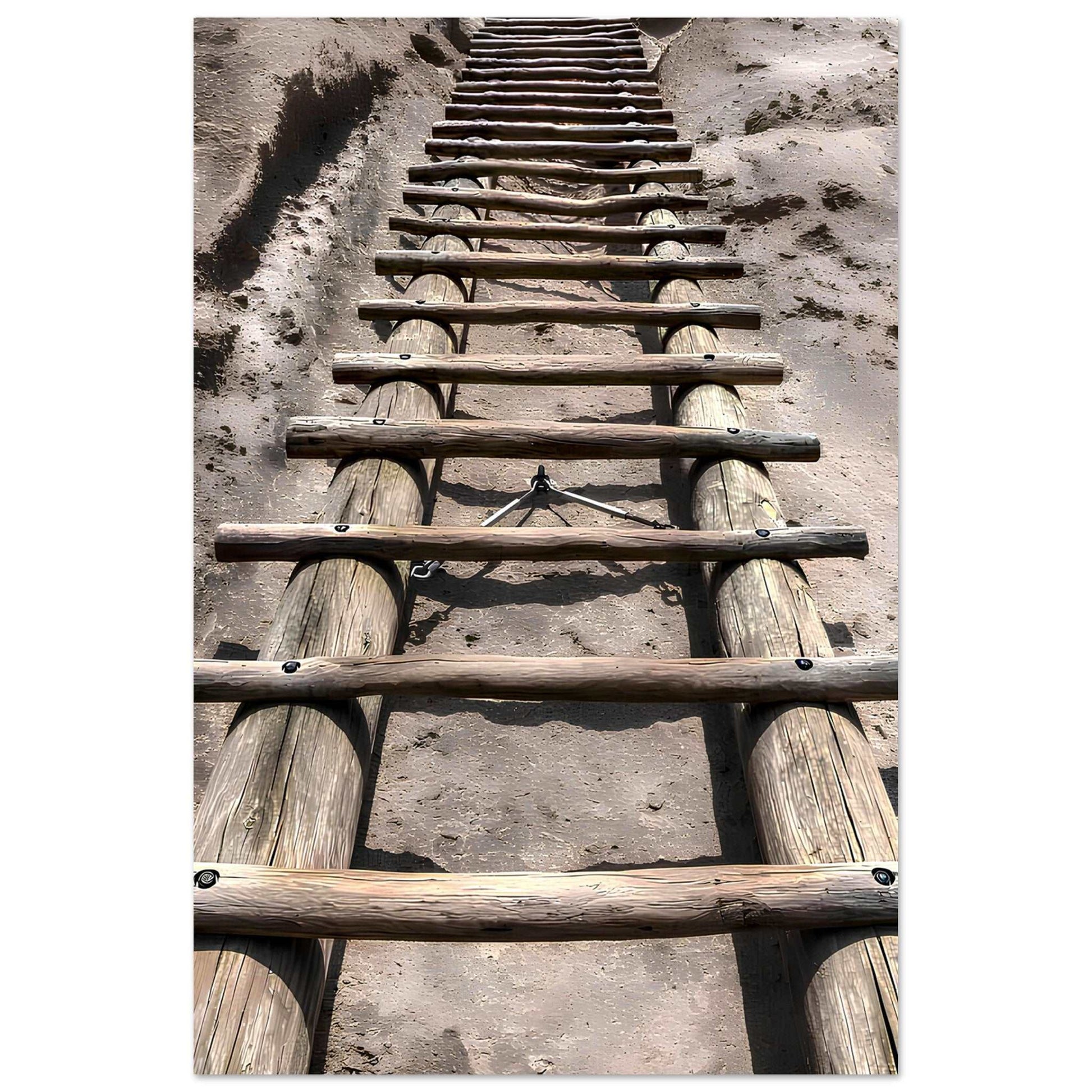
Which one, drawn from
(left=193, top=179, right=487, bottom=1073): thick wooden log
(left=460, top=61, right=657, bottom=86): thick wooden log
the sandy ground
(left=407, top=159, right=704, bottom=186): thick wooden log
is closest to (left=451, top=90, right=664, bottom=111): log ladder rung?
(left=460, top=61, right=657, bottom=86): thick wooden log

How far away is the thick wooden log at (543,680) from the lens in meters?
1.77

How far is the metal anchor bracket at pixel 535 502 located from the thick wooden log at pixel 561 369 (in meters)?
0.28

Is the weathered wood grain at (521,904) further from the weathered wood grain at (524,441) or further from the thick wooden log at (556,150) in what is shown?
the thick wooden log at (556,150)

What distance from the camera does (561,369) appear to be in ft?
8.94

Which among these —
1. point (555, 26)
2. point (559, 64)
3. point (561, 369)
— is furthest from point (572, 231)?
Result: point (555, 26)

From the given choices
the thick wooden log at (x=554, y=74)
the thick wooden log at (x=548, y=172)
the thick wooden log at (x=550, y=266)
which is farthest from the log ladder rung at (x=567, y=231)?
the thick wooden log at (x=554, y=74)

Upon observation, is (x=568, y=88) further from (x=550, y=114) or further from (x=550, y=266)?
(x=550, y=266)

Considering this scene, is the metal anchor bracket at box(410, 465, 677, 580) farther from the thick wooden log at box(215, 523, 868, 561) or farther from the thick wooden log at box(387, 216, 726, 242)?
the thick wooden log at box(387, 216, 726, 242)

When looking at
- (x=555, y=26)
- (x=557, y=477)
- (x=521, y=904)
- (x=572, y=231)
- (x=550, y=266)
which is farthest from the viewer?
(x=555, y=26)

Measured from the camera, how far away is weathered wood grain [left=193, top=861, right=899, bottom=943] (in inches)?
55.0

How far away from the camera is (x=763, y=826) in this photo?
5.67ft

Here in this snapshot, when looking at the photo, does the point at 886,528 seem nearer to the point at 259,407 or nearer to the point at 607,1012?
the point at 607,1012

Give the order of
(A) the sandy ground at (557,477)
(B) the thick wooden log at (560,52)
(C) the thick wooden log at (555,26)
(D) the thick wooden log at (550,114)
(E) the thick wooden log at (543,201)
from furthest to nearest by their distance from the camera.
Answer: (C) the thick wooden log at (555,26) → (B) the thick wooden log at (560,52) → (D) the thick wooden log at (550,114) → (E) the thick wooden log at (543,201) → (A) the sandy ground at (557,477)

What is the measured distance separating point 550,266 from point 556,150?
3.95 ft
